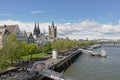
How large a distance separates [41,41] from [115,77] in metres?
120

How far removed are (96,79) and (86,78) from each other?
2.02 metres

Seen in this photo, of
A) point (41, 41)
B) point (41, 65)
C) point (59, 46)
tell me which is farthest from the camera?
point (41, 41)

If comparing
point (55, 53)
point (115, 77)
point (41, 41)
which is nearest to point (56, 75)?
point (115, 77)

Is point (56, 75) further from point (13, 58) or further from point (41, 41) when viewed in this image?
point (41, 41)

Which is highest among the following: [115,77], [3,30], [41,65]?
[3,30]

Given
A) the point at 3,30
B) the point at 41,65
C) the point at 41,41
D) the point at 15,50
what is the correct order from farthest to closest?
1. the point at 41,41
2. the point at 3,30
3. the point at 15,50
4. the point at 41,65

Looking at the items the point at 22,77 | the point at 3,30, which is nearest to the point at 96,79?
the point at 22,77

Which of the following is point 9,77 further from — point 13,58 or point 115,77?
point 115,77

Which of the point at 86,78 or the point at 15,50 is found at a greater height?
the point at 15,50

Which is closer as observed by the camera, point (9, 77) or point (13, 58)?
point (9, 77)

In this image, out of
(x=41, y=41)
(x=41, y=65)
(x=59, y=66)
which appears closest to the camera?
(x=41, y=65)

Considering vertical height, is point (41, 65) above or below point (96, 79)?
above

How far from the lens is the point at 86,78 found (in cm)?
5216

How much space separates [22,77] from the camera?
3575 cm
